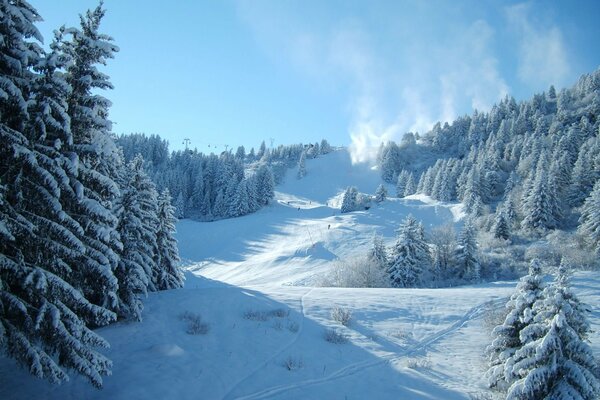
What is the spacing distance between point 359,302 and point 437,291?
725 centimetres

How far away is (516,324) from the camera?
11.4 metres

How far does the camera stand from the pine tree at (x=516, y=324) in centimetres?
1088

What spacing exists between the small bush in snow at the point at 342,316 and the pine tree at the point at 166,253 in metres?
11.8

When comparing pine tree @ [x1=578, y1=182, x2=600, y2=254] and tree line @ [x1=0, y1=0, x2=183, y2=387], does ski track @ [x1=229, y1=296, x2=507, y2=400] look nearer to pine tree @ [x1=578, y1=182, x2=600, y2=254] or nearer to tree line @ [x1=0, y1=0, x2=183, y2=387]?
tree line @ [x1=0, y1=0, x2=183, y2=387]

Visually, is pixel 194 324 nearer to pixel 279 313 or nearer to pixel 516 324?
pixel 279 313

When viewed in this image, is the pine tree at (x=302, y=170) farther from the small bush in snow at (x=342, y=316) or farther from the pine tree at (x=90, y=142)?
the pine tree at (x=90, y=142)

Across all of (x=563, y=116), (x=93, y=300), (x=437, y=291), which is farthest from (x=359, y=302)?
(x=563, y=116)

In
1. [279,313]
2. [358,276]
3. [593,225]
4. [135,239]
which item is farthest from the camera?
[593,225]

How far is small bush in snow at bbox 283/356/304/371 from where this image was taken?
12203 mm

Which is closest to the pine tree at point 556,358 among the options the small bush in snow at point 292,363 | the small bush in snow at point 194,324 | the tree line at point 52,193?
the small bush in snow at point 292,363

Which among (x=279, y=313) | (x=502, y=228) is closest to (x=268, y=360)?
(x=279, y=313)

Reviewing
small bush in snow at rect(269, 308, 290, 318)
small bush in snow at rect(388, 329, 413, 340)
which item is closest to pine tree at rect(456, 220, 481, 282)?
small bush in snow at rect(388, 329, 413, 340)

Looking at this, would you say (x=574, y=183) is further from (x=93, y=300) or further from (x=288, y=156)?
(x=288, y=156)

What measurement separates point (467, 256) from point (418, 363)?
36282 millimetres
